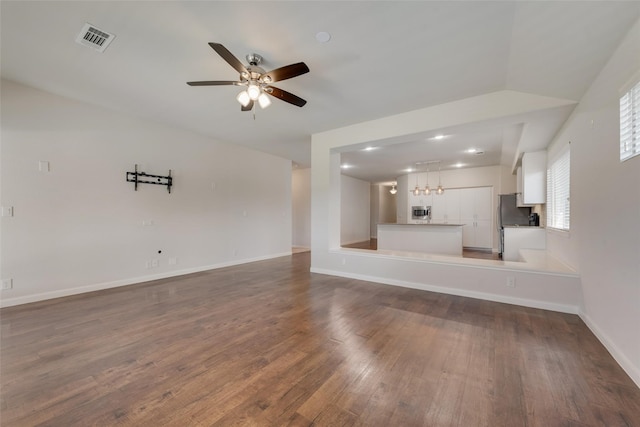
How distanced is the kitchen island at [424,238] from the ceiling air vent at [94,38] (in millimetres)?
6323

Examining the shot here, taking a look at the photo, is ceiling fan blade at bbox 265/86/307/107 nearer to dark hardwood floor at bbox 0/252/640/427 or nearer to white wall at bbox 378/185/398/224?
dark hardwood floor at bbox 0/252/640/427

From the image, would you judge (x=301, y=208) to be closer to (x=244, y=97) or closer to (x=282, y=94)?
(x=282, y=94)

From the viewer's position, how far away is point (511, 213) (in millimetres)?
6465

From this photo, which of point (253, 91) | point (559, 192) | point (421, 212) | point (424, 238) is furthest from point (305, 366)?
point (421, 212)

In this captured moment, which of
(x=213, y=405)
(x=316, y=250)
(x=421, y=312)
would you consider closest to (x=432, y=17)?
(x=421, y=312)

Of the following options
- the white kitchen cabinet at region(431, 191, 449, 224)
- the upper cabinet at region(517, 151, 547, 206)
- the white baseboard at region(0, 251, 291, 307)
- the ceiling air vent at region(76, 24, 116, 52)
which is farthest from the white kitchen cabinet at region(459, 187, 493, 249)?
the ceiling air vent at region(76, 24, 116, 52)

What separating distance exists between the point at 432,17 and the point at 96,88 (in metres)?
4.24

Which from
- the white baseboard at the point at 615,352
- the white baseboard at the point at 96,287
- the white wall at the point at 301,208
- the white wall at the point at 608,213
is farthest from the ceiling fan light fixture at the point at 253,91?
the white wall at the point at 301,208

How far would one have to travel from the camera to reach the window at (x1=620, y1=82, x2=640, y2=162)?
1.81 meters

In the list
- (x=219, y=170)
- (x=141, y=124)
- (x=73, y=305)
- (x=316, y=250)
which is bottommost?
(x=73, y=305)

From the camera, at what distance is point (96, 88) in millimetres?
3363

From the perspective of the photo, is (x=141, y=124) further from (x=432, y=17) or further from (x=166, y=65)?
(x=432, y=17)

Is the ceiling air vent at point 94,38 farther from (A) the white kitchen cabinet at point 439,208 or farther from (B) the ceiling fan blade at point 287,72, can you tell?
(A) the white kitchen cabinet at point 439,208

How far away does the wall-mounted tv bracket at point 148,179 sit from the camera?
171 inches
